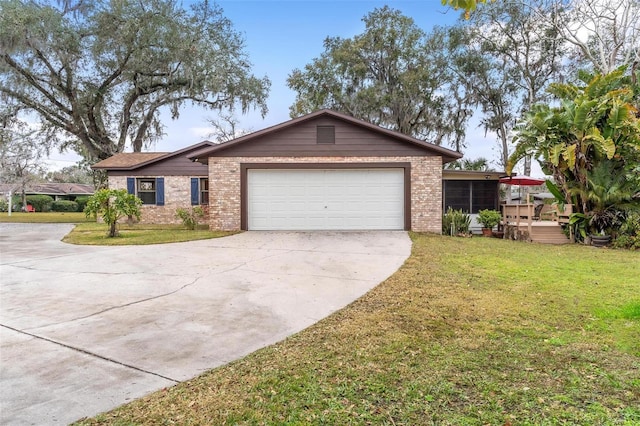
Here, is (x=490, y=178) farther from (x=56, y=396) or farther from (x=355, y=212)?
(x=56, y=396)

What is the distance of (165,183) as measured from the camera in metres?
18.4

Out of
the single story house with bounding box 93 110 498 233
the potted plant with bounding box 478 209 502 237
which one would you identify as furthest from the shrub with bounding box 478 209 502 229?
the single story house with bounding box 93 110 498 233

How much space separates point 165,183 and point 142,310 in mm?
14709

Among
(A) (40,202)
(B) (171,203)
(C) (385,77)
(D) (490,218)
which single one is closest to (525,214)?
(D) (490,218)

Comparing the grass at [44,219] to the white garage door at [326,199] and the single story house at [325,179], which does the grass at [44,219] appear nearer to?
the single story house at [325,179]

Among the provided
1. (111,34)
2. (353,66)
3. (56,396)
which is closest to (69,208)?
(111,34)

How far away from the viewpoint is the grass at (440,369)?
8.28 feet

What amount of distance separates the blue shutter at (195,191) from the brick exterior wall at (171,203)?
0.15 m

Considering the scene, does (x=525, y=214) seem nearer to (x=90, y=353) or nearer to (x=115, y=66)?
(x=90, y=353)

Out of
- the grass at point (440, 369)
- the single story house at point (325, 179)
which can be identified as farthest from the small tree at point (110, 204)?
the grass at point (440, 369)

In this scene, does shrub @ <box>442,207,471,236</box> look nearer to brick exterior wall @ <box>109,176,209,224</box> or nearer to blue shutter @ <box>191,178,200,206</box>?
brick exterior wall @ <box>109,176,209,224</box>

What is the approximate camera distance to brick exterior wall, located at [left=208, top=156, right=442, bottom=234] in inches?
530

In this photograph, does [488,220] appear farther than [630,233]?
Yes

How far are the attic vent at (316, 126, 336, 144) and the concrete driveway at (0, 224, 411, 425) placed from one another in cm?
495
